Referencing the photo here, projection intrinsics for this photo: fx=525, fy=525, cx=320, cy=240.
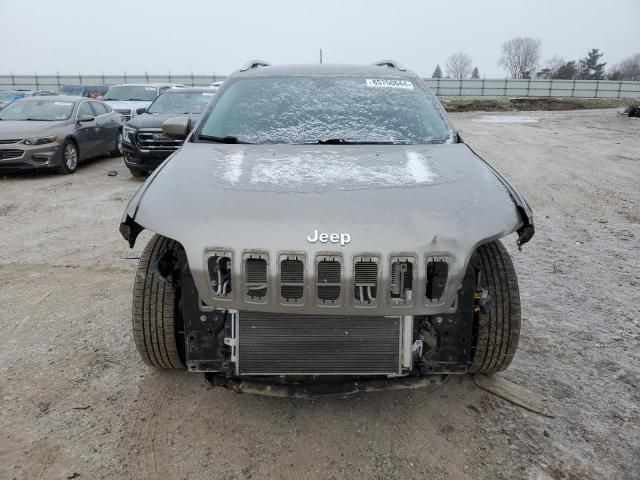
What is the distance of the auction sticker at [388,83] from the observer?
398cm

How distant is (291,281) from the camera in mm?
2277

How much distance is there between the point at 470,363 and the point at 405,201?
0.94m

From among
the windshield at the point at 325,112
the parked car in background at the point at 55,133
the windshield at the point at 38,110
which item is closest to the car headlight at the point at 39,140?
the parked car in background at the point at 55,133

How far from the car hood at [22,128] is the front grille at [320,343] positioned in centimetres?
890

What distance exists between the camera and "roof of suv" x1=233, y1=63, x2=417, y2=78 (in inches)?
161

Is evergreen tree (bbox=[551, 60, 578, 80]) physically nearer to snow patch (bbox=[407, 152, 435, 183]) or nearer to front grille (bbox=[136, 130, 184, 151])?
front grille (bbox=[136, 130, 184, 151])

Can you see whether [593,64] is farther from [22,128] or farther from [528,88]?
[22,128]

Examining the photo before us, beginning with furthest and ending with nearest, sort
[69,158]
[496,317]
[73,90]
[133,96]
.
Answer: [73,90] < [133,96] < [69,158] < [496,317]

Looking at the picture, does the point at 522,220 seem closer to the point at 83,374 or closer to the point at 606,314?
the point at 606,314

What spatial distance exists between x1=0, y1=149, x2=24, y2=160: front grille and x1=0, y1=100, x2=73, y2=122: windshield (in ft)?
3.83

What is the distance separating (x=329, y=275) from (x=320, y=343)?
0.39m

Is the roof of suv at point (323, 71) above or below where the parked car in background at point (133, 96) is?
above

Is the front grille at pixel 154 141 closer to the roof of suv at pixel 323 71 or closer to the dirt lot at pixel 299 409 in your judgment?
the dirt lot at pixel 299 409

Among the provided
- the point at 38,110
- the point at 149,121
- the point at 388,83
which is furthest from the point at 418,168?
the point at 38,110
